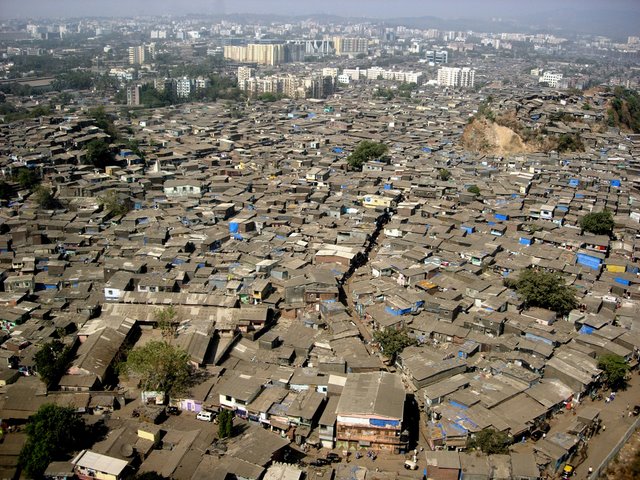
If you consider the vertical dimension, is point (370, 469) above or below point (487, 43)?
below

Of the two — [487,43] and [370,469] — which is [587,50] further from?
[370,469]

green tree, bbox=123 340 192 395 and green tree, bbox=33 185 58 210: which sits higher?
green tree, bbox=33 185 58 210

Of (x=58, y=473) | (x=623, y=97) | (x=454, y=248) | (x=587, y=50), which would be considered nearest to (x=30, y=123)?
(x=454, y=248)

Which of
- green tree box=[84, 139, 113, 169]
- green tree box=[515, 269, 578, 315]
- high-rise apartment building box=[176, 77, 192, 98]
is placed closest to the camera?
green tree box=[515, 269, 578, 315]

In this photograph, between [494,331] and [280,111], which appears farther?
[280,111]

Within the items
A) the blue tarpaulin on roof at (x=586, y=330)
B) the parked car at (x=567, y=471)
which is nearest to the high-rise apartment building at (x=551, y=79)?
the blue tarpaulin on roof at (x=586, y=330)

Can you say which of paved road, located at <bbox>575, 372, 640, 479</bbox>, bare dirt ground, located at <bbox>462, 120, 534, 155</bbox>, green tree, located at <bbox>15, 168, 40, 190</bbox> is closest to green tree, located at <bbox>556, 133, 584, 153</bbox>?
bare dirt ground, located at <bbox>462, 120, 534, 155</bbox>

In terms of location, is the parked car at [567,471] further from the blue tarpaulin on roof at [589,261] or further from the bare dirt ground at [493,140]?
the bare dirt ground at [493,140]

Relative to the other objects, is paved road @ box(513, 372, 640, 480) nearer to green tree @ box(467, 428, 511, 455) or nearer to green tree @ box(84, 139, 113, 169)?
green tree @ box(467, 428, 511, 455)
